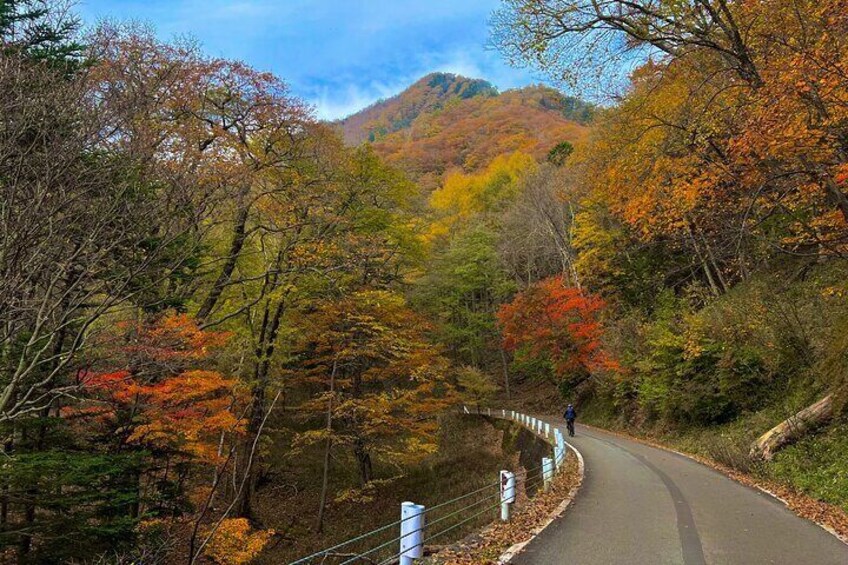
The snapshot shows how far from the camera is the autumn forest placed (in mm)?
7758

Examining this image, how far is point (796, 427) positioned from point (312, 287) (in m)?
14.5

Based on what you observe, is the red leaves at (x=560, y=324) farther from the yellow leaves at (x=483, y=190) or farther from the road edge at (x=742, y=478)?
the yellow leaves at (x=483, y=190)

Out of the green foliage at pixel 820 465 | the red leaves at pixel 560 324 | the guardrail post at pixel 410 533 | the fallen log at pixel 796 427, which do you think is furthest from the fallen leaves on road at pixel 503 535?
the red leaves at pixel 560 324

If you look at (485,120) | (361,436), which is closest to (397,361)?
(361,436)

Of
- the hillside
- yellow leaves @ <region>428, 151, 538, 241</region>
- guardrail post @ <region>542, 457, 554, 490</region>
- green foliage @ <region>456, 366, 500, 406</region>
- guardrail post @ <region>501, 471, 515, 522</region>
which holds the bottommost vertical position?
green foliage @ <region>456, 366, 500, 406</region>

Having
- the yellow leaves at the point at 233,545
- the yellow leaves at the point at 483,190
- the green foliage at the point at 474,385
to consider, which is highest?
the yellow leaves at the point at 483,190

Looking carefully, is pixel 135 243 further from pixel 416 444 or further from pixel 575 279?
pixel 575 279

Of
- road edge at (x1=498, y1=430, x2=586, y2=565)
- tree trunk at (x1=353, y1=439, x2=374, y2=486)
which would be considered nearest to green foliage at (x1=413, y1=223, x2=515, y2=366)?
tree trunk at (x1=353, y1=439, x2=374, y2=486)

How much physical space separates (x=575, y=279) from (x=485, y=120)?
213 ft

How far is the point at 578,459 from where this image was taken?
15.0 metres

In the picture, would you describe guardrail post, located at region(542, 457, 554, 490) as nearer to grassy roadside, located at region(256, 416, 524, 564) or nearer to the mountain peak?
grassy roadside, located at region(256, 416, 524, 564)

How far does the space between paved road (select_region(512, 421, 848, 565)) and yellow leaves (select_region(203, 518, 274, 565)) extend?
358 inches

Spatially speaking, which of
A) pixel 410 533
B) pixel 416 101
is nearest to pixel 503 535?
pixel 410 533

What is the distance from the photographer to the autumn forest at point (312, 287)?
7758 mm
